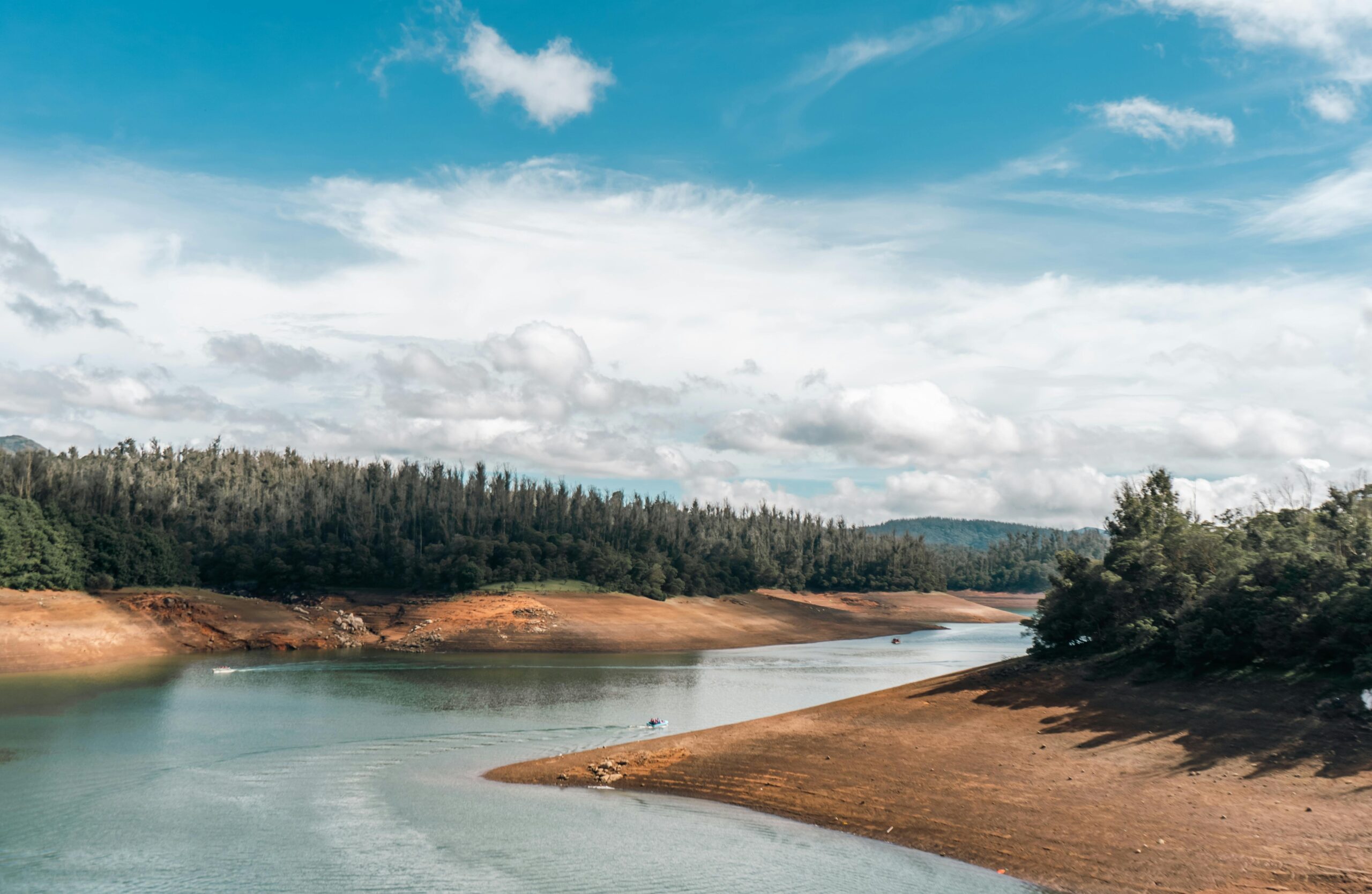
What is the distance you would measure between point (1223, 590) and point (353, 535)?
11107cm

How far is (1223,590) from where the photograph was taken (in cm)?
3541

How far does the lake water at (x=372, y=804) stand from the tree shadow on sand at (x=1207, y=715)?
1125 cm

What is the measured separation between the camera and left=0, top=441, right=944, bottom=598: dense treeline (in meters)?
86.6

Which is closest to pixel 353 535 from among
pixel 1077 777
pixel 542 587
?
pixel 542 587

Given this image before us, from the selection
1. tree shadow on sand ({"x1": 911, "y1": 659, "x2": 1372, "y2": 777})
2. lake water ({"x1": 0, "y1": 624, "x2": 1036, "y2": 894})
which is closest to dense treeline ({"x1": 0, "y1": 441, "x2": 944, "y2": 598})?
lake water ({"x1": 0, "y1": 624, "x2": 1036, "y2": 894})

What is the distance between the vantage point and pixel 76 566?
81.2 metres

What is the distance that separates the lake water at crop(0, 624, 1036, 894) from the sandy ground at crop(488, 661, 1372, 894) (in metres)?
1.82

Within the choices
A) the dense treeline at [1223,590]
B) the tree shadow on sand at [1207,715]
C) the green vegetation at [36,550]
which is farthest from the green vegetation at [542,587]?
the tree shadow on sand at [1207,715]

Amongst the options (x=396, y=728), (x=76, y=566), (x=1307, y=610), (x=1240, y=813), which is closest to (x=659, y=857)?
(x=1240, y=813)

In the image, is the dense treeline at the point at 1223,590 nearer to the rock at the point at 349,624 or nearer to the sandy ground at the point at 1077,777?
the sandy ground at the point at 1077,777

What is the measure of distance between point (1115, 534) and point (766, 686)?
23479mm

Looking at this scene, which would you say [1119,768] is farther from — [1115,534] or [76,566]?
[76,566]

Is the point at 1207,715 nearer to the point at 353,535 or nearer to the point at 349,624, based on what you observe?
the point at 349,624

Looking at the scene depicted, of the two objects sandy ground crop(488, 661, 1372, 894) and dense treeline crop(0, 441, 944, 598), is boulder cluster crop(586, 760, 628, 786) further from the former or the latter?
dense treeline crop(0, 441, 944, 598)
